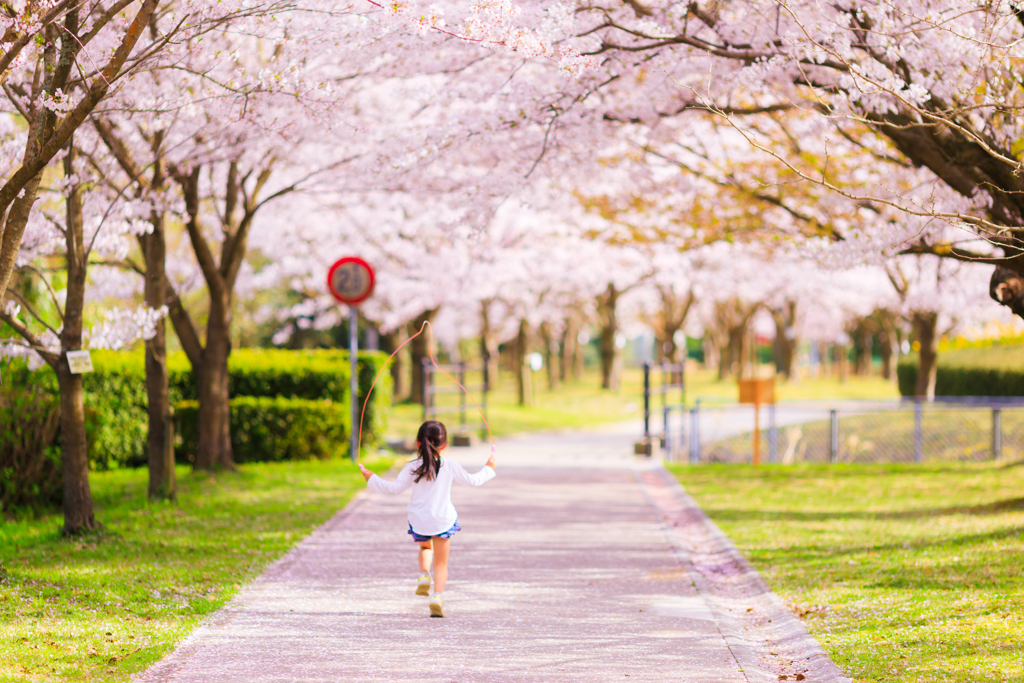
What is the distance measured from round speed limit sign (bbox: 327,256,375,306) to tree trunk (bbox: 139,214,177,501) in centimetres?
348

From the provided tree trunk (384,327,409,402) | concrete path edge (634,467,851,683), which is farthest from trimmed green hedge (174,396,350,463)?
tree trunk (384,327,409,402)

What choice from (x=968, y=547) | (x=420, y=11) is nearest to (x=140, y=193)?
(x=420, y=11)

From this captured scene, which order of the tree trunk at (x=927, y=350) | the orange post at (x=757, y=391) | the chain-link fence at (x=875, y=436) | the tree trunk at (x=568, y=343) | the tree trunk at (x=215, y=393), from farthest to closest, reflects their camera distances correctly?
1. the tree trunk at (x=568, y=343)
2. the tree trunk at (x=927, y=350)
3. the chain-link fence at (x=875, y=436)
4. the orange post at (x=757, y=391)
5. the tree trunk at (x=215, y=393)

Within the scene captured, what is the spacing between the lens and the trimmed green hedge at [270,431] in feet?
47.4

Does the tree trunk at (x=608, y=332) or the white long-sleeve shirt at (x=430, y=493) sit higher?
the tree trunk at (x=608, y=332)

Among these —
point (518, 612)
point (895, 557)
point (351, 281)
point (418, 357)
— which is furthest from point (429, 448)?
point (418, 357)

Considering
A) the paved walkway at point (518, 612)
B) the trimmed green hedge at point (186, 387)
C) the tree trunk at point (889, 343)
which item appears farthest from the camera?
the tree trunk at point (889, 343)

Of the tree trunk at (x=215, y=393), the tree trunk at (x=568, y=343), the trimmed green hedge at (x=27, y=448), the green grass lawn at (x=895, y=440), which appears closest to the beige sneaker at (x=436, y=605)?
the trimmed green hedge at (x=27, y=448)

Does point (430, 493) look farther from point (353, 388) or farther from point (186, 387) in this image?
point (186, 387)

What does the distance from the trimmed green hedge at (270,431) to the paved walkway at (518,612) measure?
4.39 m

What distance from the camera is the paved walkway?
5.12m

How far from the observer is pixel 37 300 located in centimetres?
1539

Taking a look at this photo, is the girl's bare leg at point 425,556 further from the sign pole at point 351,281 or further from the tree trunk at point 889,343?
the tree trunk at point 889,343

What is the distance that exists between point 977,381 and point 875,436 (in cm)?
→ 460
